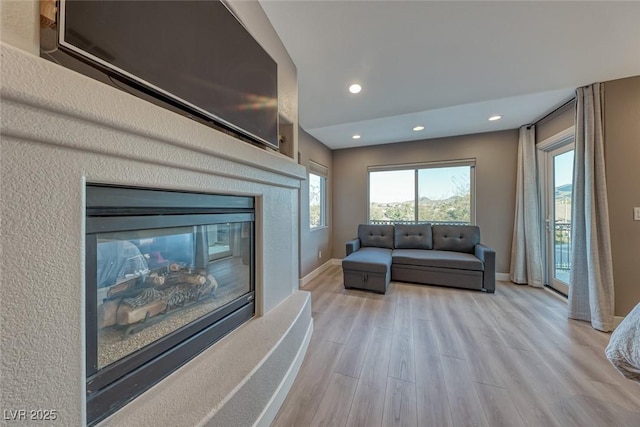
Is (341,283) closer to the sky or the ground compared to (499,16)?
closer to the ground

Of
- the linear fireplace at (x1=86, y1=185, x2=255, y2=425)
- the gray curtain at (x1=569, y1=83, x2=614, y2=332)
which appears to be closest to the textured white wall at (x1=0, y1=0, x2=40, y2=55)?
the linear fireplace at (x1=86, y1=185, x2=255, y2=425)

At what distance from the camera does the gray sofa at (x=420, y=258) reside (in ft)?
9.87

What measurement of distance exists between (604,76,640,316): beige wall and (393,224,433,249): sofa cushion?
6.27 feet

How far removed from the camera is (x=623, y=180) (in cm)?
211

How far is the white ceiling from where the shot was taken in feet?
4.78

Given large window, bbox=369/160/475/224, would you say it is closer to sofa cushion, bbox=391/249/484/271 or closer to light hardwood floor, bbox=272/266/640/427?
sofa cushion, bbox=391/249/484/271

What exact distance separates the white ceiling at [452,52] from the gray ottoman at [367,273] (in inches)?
77.6

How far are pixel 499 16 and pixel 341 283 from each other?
3.20 meters

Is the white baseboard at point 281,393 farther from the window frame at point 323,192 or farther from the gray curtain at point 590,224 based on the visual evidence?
the gray curtain at point 590,224

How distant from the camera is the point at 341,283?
11.2 ft

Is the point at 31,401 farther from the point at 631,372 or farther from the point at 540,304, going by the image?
the point at 540,304

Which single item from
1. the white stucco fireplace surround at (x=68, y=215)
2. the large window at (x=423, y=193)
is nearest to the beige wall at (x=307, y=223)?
the large window at (x=423, y=193)

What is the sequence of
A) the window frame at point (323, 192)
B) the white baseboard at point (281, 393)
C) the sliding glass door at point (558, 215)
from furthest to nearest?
the window frame at point (323, 192) → the sliding glass door at point (558, 215) → the white baseboard at point (281, 393)

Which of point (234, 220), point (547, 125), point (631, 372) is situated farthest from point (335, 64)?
point (547, 125)
